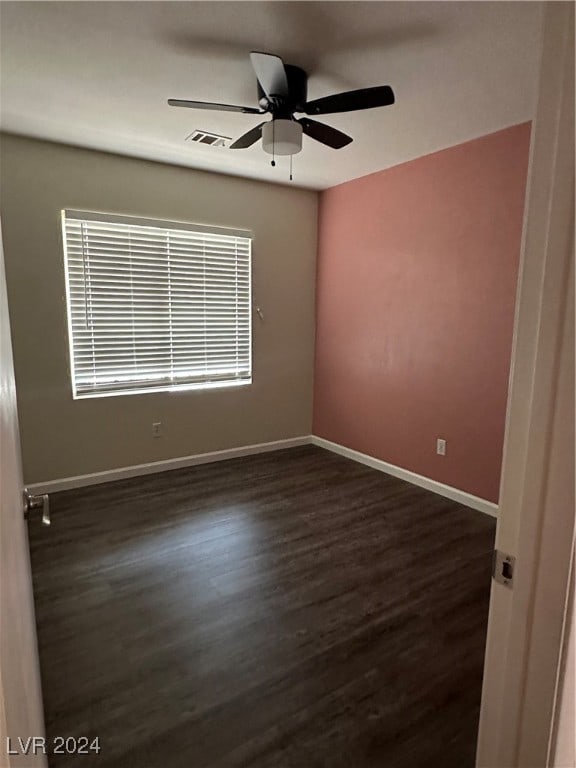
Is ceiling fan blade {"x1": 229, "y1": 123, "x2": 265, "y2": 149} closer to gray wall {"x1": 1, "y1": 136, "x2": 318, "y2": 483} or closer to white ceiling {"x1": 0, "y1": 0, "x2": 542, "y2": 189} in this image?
white ceiling {"x1": 0, "y1": 0, "x2": 542, "y2": 189}

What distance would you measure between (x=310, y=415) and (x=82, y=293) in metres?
2.61

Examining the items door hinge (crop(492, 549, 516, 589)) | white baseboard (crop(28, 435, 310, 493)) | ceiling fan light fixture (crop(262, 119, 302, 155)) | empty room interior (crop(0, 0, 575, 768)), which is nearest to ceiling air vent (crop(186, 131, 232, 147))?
empty room interior (crop(0, 0, 575, 768))

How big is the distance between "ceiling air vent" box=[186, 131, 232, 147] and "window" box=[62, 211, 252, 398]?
A: 33.0 inches

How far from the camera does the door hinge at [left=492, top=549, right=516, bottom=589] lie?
0.79m

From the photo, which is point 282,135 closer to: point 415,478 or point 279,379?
point 279,379

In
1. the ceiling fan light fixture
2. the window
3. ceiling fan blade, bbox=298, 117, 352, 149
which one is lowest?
the window

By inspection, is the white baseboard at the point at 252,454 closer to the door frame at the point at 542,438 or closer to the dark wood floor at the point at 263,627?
the dark wood floor at the point at 263,627

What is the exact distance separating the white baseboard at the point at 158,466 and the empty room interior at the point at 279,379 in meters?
0.02

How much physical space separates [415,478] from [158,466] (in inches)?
90.4

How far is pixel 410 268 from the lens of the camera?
374 centimetres

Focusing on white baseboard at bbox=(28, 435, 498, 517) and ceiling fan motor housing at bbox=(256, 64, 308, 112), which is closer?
ceiling fan motor housing at bbox=(256, 64, 308, 112)

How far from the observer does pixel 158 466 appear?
4.08 m

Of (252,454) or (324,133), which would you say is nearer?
(324,133)

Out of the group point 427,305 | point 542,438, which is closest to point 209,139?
point 427,305
